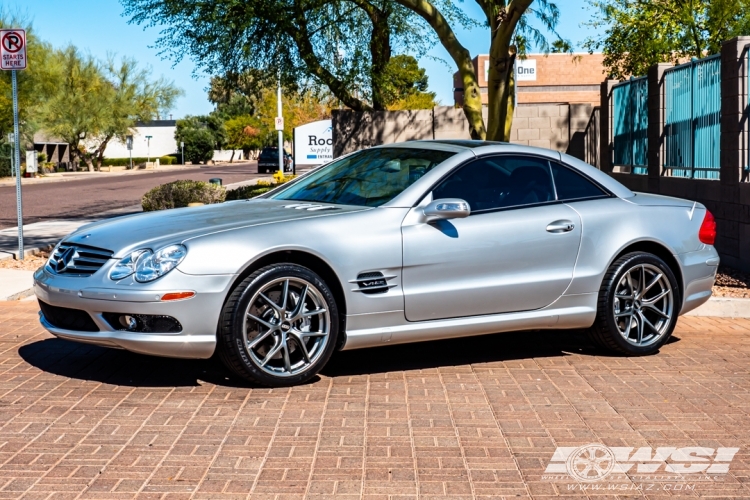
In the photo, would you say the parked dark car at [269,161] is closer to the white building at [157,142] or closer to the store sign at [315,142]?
the store sign at [315,142]

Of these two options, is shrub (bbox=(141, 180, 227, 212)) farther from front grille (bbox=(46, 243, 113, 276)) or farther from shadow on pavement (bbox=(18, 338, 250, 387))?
front grille (bbox=(46, 243, 113, 276))

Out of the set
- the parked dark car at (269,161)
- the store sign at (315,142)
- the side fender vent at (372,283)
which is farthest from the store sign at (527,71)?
the side fender vent at (372,283)

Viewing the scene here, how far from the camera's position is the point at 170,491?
4.61 m

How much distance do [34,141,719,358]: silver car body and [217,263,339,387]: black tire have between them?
89 mm

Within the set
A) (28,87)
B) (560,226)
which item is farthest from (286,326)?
(28,87)

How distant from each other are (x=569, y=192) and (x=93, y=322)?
3547 millimetres

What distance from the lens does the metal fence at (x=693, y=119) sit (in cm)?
1302

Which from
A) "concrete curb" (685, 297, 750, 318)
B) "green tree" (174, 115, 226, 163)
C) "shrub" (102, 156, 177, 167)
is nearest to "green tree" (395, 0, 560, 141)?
"concrete curb" (685, 297, 750, 318)

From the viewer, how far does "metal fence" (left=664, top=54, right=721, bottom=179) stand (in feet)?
42.7

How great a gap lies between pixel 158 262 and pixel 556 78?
6406cm

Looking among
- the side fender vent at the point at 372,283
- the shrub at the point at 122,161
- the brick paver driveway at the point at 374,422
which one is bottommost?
the brick paver driveway at the point at 374,422

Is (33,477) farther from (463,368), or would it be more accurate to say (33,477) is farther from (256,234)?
(463,368)

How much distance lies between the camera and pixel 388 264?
265 inches

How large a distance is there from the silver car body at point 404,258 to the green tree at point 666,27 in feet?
63.4
